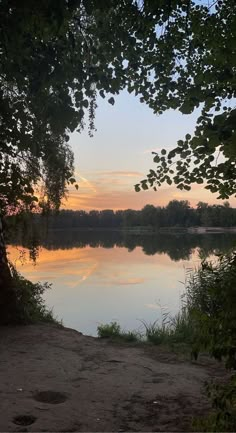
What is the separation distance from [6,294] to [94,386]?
377 centimetres

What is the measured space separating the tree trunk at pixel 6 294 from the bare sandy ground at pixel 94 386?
0.77 metres

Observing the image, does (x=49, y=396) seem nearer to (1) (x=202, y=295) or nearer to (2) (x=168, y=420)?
(2) (x=168, y=420)

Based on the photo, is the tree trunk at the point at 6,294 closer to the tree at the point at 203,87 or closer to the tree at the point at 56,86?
the tree at the point at 56,86

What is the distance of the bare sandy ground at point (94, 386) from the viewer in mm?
4168

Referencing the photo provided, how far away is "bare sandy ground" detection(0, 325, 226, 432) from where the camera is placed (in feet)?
13.7

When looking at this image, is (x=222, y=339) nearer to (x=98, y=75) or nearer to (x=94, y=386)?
(x=94, y=386)

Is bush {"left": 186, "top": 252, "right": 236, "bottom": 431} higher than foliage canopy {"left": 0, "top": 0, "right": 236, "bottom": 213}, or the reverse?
foliage canopy {"left": 0, "top": 0, "right": 236, "bottom": 213}

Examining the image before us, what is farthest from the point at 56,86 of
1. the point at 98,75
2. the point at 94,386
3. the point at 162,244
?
the point at 162,244

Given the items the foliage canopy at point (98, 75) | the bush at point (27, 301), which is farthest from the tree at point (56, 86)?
the bush at point (27, 301)

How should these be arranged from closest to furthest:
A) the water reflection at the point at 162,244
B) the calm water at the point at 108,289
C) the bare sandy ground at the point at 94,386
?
1. the bare sandy ground at the point at 94,386
2. the water reflection at the point at 162,244
3. the calm water at the point at 108,289

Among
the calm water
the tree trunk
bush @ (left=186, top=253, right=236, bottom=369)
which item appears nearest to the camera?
bush @ (left=186, top=253, right=236, bottom=369)

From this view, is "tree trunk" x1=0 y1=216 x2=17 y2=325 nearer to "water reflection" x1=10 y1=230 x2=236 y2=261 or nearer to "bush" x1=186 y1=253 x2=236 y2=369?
"water reflection" x1=10 y1=230 x2=236 y2=261

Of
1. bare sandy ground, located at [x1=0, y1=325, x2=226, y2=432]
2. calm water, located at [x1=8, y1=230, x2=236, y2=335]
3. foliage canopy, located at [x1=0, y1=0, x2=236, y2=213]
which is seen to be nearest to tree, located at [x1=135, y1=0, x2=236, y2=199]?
foliage canopy, located at [x1=0, y1=0, x2=236, y2=213]

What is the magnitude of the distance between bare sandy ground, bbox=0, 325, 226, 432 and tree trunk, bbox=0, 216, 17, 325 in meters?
0.77
